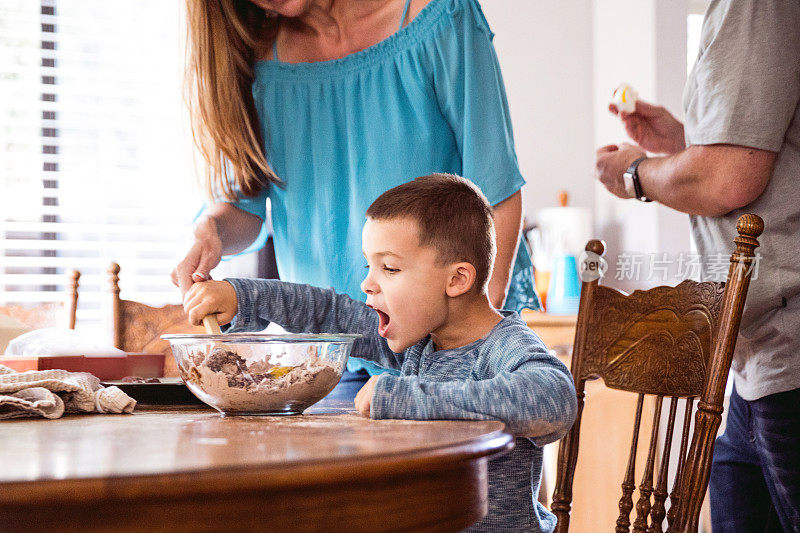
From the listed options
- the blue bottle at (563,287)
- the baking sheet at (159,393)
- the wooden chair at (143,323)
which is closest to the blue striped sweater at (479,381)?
the baking sheet at (159,393)

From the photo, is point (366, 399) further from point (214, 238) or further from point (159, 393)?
point (214, 238)

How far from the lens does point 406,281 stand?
95cm

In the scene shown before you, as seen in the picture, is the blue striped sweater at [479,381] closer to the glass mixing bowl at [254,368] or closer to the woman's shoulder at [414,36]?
the glass mixing bowl at [254,368]

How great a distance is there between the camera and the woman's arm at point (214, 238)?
104 cm

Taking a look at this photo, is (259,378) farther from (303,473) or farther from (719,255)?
(719,255)

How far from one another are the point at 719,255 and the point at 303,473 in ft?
3.66

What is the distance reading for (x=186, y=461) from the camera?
1.48 feet

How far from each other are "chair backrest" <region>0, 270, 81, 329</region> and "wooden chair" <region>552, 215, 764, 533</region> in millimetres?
1536

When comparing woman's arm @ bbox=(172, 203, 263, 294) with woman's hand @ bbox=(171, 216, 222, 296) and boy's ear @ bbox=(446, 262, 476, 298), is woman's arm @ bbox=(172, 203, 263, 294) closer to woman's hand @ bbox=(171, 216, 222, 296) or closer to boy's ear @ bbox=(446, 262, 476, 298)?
woman's hand @ bbox=(171, 216, 222, 296)

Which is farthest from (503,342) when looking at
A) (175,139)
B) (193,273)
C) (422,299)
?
(175,139)

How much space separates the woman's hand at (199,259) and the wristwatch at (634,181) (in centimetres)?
76

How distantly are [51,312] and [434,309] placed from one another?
5.77ft

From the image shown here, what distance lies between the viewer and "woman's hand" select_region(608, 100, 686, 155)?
162 cm

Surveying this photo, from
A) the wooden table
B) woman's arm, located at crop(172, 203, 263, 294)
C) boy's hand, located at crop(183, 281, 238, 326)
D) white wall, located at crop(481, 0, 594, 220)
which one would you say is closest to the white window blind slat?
white wall, located at crop(481, 0, 594, 220)
